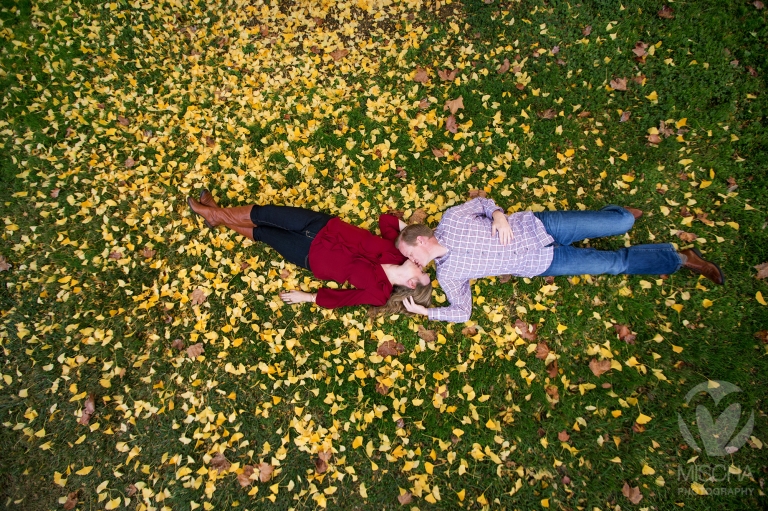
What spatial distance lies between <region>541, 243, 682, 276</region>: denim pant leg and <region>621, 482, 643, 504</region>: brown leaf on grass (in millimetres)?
2293

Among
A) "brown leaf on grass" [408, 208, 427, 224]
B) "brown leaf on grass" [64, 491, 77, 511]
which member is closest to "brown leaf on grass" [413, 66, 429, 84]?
"brown leaf on grass" [408, 208, 427, 224]

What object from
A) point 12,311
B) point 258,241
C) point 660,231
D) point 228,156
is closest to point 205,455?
point 258,241

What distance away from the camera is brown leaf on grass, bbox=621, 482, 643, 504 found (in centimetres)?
414

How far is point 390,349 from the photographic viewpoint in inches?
187

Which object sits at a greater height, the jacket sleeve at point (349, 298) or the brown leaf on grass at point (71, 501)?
the jacket sleeve at point (349, 298)

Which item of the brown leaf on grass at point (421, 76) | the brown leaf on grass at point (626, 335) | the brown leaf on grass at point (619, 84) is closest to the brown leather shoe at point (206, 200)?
the brown leaf on grass at point (421, 76)

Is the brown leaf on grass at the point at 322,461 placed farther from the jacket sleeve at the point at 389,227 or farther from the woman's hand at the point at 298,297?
the jacket sleeve at the point at 389,227

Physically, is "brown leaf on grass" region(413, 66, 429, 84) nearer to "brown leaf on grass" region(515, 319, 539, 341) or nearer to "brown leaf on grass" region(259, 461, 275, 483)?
"brown leaf on grass" region(515, 319, 539, 341)

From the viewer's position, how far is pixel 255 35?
575 cm

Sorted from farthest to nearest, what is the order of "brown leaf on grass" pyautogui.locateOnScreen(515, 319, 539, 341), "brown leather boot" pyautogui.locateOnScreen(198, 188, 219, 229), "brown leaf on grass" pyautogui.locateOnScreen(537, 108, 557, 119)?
"brown leaf on grass" pyautogui.locateOnScreen(537, 108, 557, 119), "brown leather boot" pyautogui.locateOnScreen(198, 188, 219, 229), "brown leaf on grass" pyautogui.locateOnScreen(515, 319, 539, 341)

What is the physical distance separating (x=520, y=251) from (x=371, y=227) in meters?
1.87

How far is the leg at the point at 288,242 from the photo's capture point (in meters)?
4.45

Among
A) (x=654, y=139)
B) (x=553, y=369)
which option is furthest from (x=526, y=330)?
(x=654, y=139)

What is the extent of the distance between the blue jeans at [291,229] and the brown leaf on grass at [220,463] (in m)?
2.35
